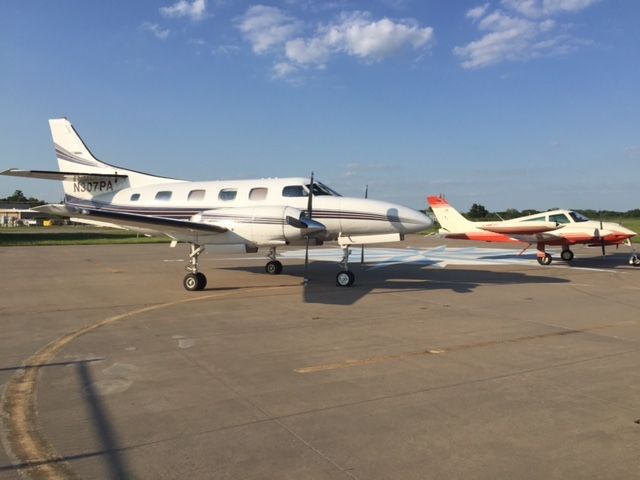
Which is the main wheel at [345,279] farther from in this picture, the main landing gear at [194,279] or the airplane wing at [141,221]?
the main landing gear at [194,279]

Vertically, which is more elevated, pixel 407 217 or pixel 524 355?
pixel 407 217

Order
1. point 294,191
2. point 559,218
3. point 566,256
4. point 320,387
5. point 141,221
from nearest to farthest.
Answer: point 320,387
point 141,221
point 294,191
point 559,218
point 566,256

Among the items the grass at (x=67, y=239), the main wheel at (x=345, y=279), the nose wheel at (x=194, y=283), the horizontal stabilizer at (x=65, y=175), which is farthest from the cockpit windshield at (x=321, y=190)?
the grass at (x=67, y=239)

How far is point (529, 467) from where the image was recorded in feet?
12.6

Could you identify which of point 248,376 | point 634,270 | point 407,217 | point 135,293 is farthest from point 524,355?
point 634,270

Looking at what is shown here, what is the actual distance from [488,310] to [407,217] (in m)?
3.55

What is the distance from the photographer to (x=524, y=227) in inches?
837

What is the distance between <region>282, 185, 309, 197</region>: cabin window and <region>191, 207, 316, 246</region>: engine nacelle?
4.66ft

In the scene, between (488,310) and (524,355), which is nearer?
(524,355)

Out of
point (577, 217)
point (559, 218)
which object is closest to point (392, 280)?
point (559, 218)

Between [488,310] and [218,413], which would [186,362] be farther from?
[488,310]

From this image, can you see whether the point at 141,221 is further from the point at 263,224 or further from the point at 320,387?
the point at 320,387

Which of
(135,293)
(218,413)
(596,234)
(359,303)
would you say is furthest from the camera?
(596,234)

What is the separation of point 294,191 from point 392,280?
14.2 ft
